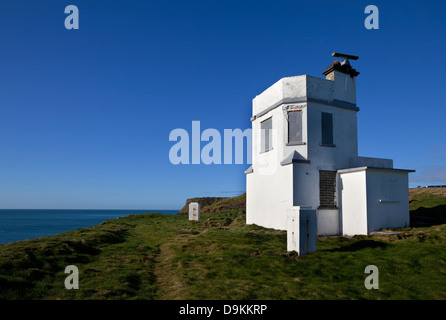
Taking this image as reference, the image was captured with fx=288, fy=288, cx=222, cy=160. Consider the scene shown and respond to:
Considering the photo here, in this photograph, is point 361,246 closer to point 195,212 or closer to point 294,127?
point 294,127

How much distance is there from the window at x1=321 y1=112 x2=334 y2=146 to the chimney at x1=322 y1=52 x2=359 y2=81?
290 cm

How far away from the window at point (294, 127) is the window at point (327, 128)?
1709 millimetres

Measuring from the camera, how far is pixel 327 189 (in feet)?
62.5

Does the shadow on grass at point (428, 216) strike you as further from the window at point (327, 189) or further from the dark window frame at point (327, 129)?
the dark window frame at point (327, 129)

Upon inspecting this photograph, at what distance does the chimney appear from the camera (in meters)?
20.5

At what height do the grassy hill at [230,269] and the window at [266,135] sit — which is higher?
the window at [266,135]

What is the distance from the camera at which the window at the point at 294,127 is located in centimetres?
1917

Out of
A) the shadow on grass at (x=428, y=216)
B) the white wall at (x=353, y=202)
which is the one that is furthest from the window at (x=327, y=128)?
the shadow on grass at (x=428, y=216)

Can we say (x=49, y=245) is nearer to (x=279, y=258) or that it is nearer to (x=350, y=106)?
(x=279, y=258)

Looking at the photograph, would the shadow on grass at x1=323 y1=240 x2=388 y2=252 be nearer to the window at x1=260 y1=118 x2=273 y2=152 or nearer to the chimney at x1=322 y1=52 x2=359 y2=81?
the window at x1=260 y1=118 x2=273 y2=152

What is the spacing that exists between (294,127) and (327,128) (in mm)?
2343

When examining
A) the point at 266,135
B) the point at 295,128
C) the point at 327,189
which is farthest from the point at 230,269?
the point at 266,135
